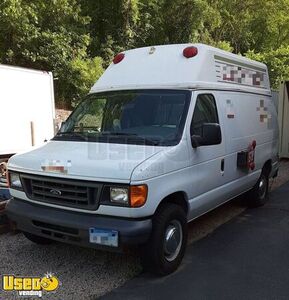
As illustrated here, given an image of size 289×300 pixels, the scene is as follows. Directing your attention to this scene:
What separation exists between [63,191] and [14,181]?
0.81m

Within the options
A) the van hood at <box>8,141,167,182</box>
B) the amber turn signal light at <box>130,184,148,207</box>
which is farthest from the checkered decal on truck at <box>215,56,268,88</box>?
the amber turn signal light at <box>130,184,148,207</box>

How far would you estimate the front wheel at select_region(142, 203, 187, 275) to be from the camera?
4250 millimetres

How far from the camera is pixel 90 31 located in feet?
63.5

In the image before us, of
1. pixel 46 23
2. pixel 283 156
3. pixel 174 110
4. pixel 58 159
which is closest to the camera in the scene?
pixel 58 159

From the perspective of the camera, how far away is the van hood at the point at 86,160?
4023 mm

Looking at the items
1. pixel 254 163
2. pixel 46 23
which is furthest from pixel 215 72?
pixel 46 23

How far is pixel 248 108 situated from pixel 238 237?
6.93 feet

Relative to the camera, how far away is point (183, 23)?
69.3 feet

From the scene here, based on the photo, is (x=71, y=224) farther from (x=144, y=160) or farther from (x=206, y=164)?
(x=206, y=164)

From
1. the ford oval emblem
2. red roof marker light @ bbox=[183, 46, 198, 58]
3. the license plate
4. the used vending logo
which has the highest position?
red roof marker light @ bbox=[183, 46, 198, 58]

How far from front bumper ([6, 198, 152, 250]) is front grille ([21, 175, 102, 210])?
0.10 meters

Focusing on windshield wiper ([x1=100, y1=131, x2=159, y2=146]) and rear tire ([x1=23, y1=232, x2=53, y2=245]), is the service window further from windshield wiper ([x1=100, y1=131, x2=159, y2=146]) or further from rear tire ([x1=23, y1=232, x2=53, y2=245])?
rear tire ([x1=23, y1=232, x2=53, y2=245])

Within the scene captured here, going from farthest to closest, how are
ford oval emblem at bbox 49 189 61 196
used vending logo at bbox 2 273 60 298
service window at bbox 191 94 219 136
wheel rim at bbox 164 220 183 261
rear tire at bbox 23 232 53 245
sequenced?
1. rear tire at bbox 23 232 53 245
2. service window at bbox 191 94 219 136
3. wheel rim at bbox 164 220 183 261
4. ford oval emblem at bbox 49 189 61 196
5. used vending logo at bbox 2 273 60 298

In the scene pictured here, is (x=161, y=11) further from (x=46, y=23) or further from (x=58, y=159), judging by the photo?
(x=58, y=159)
